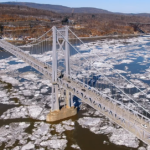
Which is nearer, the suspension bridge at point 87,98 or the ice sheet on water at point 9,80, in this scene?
the suspension bridge at point 87,98

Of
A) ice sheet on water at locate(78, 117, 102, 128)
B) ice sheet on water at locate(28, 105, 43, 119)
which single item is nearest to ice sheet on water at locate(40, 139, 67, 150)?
ice sheet on water at locate(78, 117, 102, 128)

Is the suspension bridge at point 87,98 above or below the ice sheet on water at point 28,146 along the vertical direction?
above

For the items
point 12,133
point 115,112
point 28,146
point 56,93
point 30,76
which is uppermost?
point 115,112

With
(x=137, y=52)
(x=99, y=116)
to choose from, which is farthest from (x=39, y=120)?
(x=137, y=52)

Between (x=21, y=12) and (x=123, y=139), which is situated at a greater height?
(x=21, y=12)

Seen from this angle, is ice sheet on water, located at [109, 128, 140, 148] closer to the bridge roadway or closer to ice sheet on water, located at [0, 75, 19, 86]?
the bridge roadway

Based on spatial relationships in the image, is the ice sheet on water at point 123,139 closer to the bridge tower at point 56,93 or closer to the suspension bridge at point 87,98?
the suspension bridge at point 87,98

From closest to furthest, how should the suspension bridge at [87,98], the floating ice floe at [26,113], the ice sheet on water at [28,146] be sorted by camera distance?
the suspension bridge at [87,98] → the ice sheet on water at [28,146] → the floating ice floe at [26,113]

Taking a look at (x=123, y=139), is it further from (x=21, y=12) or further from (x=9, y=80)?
(x=21, y=12)

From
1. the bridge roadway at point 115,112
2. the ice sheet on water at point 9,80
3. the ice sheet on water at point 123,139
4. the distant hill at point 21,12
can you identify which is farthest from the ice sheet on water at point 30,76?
the distant hill at point 21,12

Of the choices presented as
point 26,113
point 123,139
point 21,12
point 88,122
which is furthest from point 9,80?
point 21,12

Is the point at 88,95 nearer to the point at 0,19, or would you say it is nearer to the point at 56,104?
the point at 56,104
